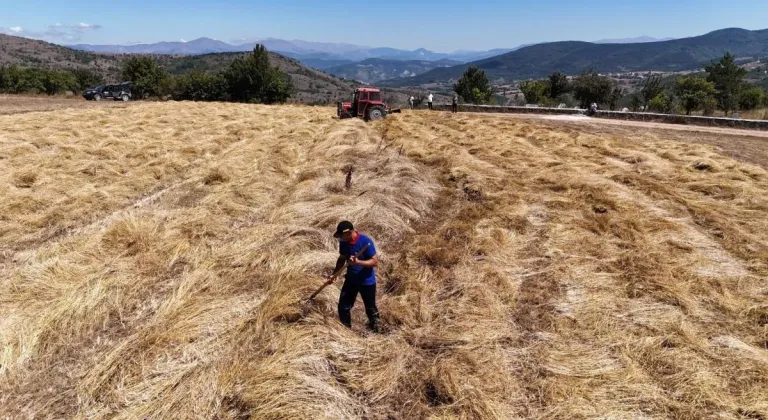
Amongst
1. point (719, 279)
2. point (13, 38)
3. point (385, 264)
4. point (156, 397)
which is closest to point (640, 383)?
point (719, 279)

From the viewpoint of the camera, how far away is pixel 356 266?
4.31 metres

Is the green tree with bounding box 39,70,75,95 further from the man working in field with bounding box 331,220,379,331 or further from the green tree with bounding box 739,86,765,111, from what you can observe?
the green tree with bounding box 739,86,765,111

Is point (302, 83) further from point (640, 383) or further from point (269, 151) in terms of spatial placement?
point (640, 383)

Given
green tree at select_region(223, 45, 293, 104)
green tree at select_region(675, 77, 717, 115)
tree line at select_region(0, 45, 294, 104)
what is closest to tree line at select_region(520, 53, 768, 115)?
green tree at select_region(675, 77, 717, 115)

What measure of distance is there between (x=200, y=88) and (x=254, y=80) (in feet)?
16.7

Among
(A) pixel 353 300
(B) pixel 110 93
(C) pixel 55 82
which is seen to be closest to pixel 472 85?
(B) pixel 110 93

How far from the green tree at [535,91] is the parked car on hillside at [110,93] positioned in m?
31.6

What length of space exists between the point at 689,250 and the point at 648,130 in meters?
15.3

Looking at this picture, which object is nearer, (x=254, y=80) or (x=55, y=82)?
(x=254, y=80)

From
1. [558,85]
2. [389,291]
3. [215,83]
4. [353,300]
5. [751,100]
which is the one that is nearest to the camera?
[353,300]

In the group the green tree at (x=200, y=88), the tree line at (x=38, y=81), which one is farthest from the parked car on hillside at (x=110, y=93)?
the tree line at (x=38, y=81)

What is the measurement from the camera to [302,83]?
143 metres

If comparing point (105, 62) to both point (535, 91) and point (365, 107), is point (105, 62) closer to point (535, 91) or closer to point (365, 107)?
point (535, 91)

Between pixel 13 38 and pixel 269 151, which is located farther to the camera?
pixel 13 38
